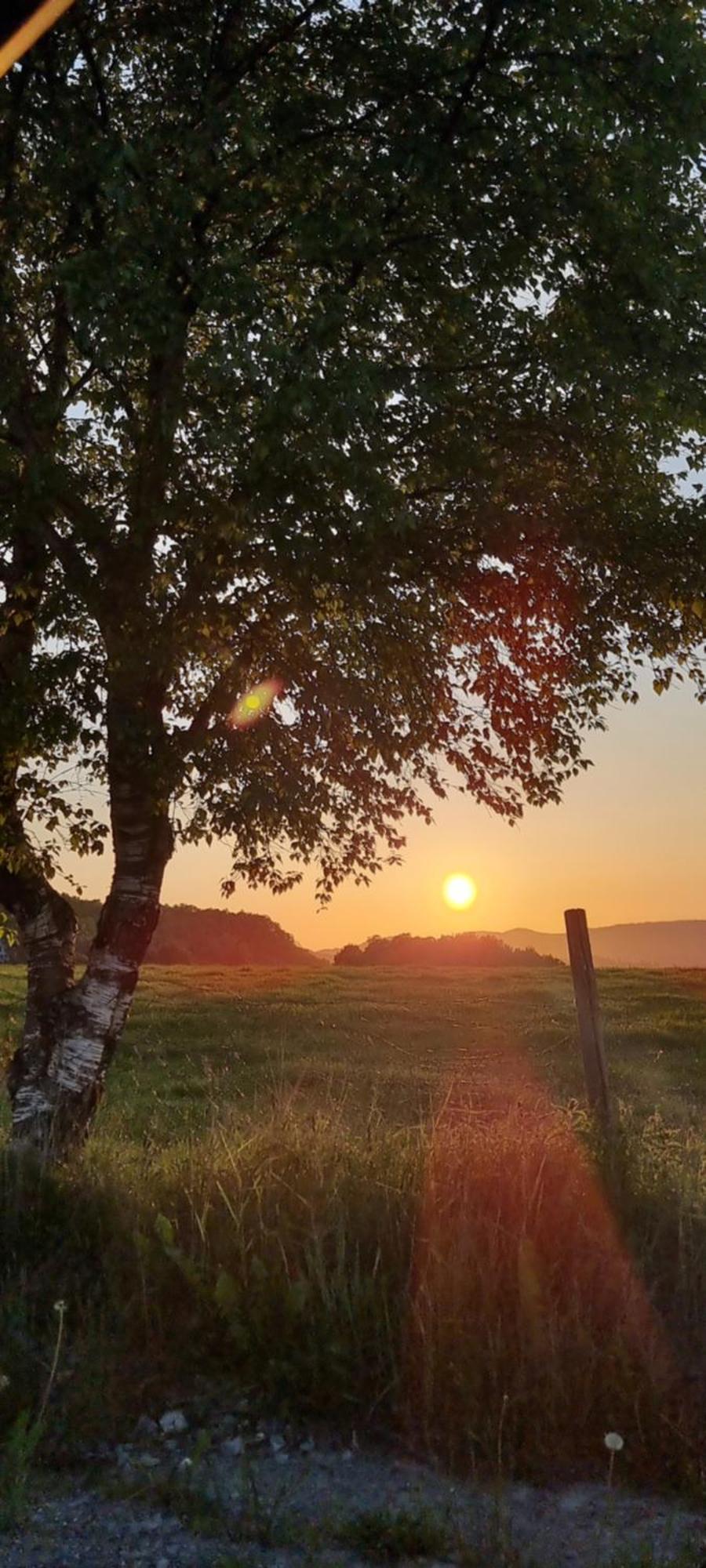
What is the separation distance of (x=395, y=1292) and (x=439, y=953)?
50.3 m

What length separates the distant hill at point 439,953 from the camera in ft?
183

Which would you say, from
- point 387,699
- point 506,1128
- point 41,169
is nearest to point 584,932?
point 387,699

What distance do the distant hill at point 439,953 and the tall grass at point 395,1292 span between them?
151 feet

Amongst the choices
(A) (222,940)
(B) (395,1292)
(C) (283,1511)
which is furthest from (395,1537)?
(A) (222,940)

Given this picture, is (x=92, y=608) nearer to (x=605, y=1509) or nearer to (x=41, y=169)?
(x=41, y=169)

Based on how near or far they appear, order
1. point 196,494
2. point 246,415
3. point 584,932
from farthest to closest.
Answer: point 584,932
point 196,494
point 246,415

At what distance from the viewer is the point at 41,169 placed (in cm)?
1159

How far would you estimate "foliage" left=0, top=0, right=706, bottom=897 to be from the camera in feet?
34.6

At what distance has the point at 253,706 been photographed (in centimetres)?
1341

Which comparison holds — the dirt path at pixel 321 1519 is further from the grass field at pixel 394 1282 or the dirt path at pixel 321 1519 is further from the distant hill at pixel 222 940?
the distant hill at pixel 222 940

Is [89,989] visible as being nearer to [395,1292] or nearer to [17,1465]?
[395,1292]

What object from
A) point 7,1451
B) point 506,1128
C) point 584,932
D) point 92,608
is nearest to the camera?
point 7,1451

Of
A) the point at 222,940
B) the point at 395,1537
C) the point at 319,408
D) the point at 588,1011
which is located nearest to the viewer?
the point at 395,1537

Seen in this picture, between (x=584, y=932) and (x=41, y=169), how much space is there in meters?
9.51
